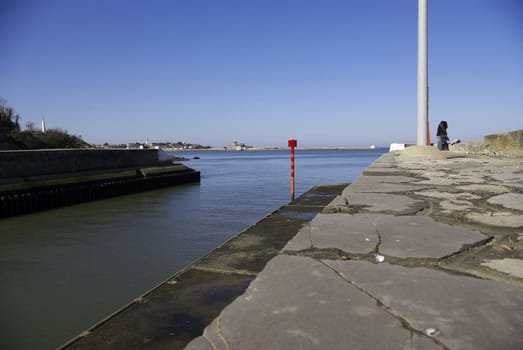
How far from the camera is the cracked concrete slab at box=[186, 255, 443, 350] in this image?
102 centimetres

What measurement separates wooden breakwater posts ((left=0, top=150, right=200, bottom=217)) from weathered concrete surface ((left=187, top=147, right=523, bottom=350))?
10262 millimetres

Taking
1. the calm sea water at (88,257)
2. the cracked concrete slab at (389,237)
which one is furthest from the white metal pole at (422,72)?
the cracked concrete slab at (389,237)

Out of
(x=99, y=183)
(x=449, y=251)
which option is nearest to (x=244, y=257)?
(x=449, y=251)

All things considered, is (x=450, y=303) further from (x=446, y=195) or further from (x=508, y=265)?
(x=446, y=195)

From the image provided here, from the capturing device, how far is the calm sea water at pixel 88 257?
318 centimetres

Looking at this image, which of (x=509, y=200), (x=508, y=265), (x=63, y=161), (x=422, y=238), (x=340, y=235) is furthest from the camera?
(x=63, y=161)

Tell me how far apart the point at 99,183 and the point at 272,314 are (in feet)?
43.3

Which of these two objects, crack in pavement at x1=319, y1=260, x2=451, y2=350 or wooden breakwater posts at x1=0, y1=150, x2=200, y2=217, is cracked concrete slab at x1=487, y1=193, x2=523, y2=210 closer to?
crack in pavement at x1=319, y1=260, x2=451, y2=350

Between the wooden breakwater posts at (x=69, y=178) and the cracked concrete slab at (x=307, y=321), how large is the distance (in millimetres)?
10341

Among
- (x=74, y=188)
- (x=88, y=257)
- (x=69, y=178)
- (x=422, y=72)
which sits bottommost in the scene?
(x=88, y=257)

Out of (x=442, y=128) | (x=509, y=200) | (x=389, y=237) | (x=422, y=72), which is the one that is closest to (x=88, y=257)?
(x=389, y=237)

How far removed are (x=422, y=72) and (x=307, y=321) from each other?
1364 centimetres

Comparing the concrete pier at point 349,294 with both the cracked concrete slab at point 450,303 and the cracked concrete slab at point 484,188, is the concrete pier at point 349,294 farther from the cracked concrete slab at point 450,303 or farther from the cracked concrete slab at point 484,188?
the cracked concrete slab at point 484,188

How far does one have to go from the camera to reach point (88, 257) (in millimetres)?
5113
